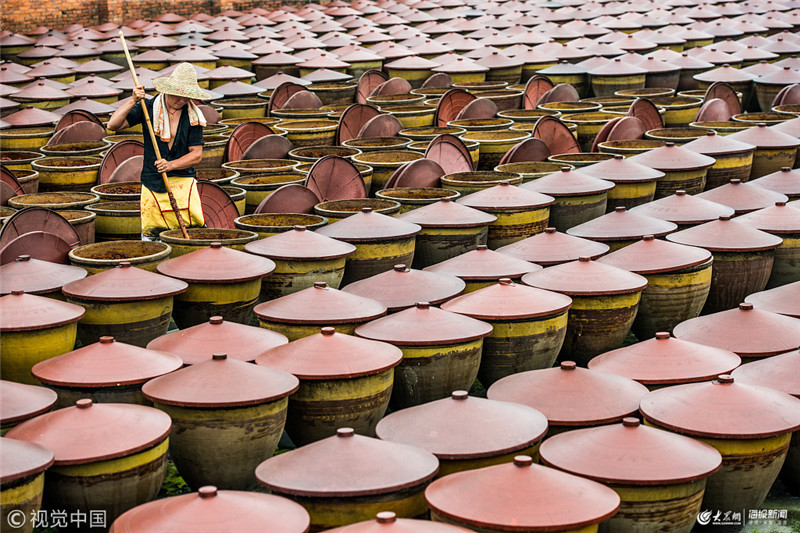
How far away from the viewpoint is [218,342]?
3.93 m

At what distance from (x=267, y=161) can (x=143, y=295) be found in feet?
9.72

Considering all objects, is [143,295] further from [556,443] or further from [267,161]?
[267,161]

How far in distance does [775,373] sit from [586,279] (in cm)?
101

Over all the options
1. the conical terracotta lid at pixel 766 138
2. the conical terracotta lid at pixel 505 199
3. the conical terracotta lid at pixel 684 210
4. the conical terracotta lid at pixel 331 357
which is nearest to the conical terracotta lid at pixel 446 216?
the conical terracotta lid at pixel 505 199

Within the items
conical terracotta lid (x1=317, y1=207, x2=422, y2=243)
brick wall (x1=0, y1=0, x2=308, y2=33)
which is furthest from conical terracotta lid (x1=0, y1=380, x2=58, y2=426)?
brick wall (x1=0, y1=0, x2=308, y2=33)

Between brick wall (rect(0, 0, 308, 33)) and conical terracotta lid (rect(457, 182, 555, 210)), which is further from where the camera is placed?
brick wall (rect(0, 0, 308, 33))

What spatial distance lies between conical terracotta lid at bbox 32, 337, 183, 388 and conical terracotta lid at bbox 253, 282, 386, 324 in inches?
21.7

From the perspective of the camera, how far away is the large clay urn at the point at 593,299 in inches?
179

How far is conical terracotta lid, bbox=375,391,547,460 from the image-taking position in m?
3.21

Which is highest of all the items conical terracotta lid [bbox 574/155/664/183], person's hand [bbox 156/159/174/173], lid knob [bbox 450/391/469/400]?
person's hand [bbox 156/159/174/173]

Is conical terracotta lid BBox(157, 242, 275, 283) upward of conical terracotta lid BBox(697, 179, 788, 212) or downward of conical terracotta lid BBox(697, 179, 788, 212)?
downward

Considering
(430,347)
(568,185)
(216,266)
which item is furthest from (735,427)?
(568,185)

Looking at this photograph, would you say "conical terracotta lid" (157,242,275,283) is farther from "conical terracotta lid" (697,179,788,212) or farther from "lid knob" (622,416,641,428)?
→ "conical terracotta lid" (697,179,788,212)

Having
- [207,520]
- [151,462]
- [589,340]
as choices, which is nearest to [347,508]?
[207,520]
